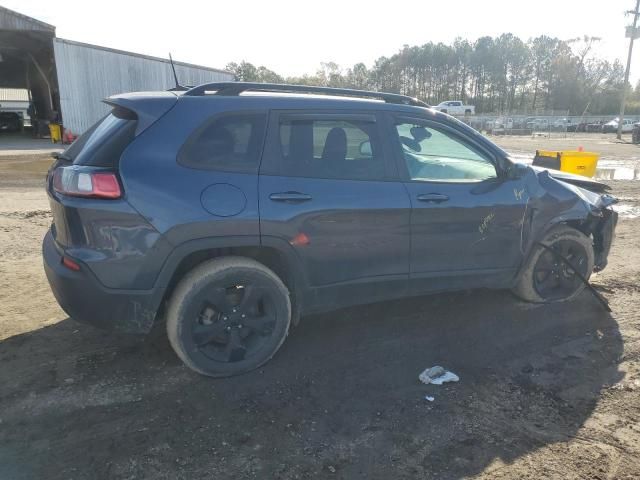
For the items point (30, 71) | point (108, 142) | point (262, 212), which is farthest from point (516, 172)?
point (30, 71)

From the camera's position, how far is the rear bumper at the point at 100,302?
2.85m

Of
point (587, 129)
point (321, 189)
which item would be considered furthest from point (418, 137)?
point (587, 129)

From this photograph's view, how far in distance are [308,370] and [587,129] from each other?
192 ft

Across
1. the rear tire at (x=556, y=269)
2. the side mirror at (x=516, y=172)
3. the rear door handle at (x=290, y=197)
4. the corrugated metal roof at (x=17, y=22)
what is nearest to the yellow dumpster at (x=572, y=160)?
the rear tire at (x=556, y=269)

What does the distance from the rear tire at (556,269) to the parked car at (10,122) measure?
3519 centimetres

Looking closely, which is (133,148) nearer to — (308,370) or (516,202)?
(308,370)

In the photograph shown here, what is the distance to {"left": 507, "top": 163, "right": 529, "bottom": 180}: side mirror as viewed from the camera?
12.6 feet

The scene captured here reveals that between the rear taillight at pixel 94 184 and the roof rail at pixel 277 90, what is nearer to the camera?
the rear taillight at pixel 94 184

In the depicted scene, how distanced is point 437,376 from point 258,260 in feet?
4.81

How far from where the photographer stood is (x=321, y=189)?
319 cm

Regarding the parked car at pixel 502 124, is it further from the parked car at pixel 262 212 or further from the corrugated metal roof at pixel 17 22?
the parked car at pixel 262 212

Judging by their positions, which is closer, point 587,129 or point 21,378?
point 21,378

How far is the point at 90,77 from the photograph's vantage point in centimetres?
2223

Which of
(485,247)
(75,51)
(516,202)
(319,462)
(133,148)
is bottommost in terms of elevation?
(319,462)
